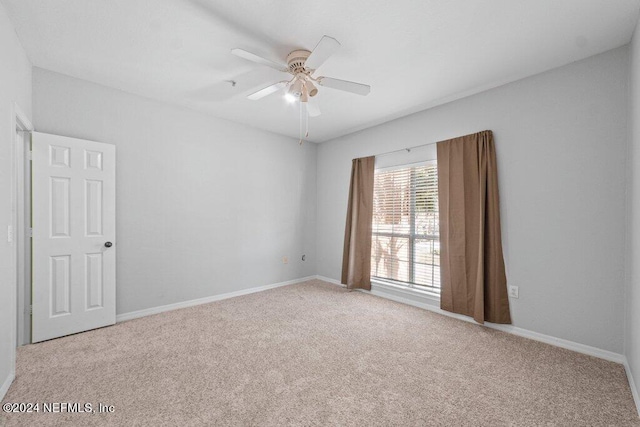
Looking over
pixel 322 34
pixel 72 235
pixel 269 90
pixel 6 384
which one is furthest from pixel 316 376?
pixel 72 235

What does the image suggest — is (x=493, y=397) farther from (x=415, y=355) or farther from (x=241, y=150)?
(x=241, y=150)

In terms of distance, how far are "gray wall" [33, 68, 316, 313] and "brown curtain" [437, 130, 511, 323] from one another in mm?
2555

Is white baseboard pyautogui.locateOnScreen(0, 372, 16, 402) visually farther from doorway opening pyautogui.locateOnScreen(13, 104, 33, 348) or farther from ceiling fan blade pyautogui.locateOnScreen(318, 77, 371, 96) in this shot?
ceiling fan blade pyautogui.locateOnScreen(318, 77, 371, 96)

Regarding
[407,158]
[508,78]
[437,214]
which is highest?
[508,78]

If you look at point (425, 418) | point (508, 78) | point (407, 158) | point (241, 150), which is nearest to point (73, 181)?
point (241, 150)

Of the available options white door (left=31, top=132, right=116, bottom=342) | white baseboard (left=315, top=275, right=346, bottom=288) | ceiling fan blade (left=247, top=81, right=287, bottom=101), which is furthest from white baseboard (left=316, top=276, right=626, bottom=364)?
white door (left=31, top=132, right=116, bottom=342)

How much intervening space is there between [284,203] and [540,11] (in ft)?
12.6

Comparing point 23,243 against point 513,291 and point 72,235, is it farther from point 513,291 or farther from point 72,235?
point 513,291

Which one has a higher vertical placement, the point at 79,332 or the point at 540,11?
the point at 540,11

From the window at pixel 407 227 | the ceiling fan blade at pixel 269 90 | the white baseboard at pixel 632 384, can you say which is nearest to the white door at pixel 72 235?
the ceiling fan blade at pixel 269 90

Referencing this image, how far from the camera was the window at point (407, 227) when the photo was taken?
3.65m

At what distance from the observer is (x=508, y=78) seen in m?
2.81

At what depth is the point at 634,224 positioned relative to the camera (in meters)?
1.99

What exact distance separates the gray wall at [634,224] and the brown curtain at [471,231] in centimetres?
90
